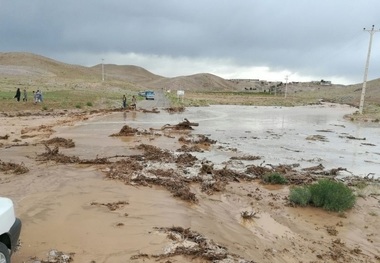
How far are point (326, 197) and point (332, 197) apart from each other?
0.15m

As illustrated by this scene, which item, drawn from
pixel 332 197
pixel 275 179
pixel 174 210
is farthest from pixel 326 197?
pixel 174 210

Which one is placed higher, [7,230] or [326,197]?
[7,230]

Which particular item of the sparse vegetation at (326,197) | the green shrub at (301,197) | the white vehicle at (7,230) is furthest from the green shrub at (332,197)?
the white vehicle at (7,230)

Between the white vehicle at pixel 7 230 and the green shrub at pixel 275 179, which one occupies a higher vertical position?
the white vehicle at pixel 7 230

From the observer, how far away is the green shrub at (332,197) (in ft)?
31.7

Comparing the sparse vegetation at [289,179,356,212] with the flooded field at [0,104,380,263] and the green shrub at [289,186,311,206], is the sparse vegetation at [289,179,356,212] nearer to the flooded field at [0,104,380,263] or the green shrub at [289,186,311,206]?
the green shrub at [289,186,311,206]

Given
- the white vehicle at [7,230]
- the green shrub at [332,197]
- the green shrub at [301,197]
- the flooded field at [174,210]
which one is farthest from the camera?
the green shrub at [301,197]

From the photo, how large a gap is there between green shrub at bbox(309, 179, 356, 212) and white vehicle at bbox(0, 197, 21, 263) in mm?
7697

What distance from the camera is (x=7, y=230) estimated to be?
169 inches

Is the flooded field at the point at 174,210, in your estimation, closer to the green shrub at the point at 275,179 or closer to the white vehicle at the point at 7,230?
the green shrub at the point at 275,179

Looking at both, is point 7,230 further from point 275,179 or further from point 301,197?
point 275,179

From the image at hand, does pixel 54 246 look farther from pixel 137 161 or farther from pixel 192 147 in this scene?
pixel 192 147

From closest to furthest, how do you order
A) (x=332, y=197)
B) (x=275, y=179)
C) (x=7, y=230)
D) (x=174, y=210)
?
(x=7, y=230) → (x=174, y=210) → (x=332, y=197) → (x=275, y=179)

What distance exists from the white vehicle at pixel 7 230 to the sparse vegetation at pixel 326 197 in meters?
7.40
